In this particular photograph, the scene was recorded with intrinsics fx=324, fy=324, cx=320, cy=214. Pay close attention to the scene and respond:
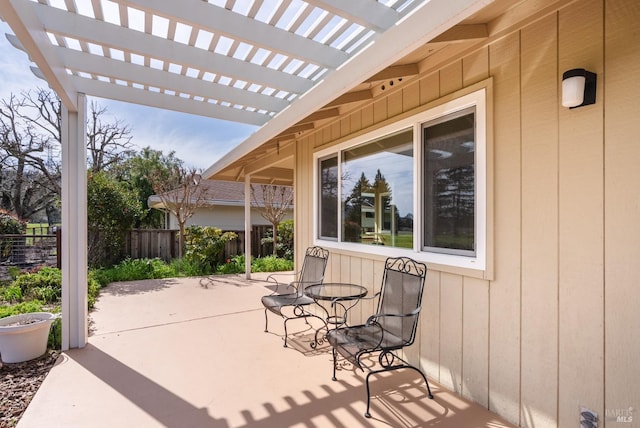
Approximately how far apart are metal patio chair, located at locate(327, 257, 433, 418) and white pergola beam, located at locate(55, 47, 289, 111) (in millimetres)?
2776

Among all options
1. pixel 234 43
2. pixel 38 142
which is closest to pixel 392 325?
pixel 234 43

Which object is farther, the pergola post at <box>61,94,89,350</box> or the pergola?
the pergola post at <box>61,94,89,350</box>

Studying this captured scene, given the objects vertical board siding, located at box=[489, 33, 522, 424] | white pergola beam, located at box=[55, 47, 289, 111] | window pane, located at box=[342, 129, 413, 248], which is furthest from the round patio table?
white pergola beam, located at box=[55, 47, 289, 111]

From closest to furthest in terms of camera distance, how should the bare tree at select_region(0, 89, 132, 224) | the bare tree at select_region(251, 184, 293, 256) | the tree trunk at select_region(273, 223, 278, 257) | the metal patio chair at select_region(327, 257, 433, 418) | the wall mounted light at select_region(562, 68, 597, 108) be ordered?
the wall mounted light at select_region(562, 68, 597, 108) → the metal patio chair at select_region(327, 257, 433, 418) → the tree trunk at select_region(273, 223, 278, 257) → the bare tree at select_region(251, 184, 293, 256) → the bare tree at select_region(0, 89, 132, 224)

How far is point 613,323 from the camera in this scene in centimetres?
177

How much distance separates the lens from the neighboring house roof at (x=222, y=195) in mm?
12238

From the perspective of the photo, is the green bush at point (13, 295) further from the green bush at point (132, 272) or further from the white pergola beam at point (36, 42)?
the white pergola beam at point (36, 42)

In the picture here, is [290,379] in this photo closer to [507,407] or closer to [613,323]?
[507,407]

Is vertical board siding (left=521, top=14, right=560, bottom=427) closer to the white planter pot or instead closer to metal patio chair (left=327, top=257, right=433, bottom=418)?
metal patio chair (left=327, top=257, right=433, bottom=418)

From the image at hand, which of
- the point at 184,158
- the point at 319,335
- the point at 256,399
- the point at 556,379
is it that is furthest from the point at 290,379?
A: the point at 184,158

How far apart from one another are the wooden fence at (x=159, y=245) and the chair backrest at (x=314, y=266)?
5.89 meters

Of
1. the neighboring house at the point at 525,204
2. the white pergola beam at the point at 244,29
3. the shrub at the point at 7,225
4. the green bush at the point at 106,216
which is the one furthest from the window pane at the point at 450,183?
the shrub at the point at 7,225

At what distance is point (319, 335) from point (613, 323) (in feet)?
9.79

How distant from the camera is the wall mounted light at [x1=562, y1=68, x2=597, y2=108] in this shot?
1814 mm
